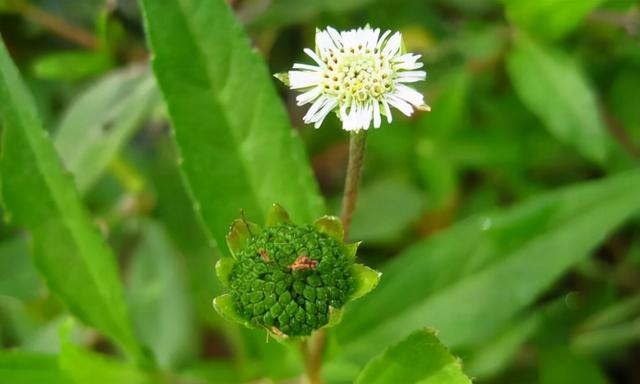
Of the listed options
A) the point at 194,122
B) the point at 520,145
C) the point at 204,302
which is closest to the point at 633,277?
the point at 520,145

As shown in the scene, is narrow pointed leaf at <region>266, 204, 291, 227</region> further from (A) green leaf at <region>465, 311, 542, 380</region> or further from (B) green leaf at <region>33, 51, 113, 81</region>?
(B) green leaf at <region>33, 51, 113, 81</region>

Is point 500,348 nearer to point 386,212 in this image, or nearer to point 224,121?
point 386,212

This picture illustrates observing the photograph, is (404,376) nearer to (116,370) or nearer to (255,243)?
(255,243)

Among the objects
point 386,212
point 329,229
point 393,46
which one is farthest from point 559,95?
point 329,229

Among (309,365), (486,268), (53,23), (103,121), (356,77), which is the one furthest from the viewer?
(53,23)

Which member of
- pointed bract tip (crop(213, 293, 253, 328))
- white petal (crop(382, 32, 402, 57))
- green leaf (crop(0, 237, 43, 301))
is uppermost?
green leaf (crop(0, 237, 43, 301))

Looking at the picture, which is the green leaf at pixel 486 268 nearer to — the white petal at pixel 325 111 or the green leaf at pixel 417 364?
the green leaf at pixel 417 364

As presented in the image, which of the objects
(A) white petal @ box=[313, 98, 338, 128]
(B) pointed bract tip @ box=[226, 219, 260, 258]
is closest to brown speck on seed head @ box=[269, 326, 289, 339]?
(B) pointed bract tip @ box=[226, 219, 260, 258]
